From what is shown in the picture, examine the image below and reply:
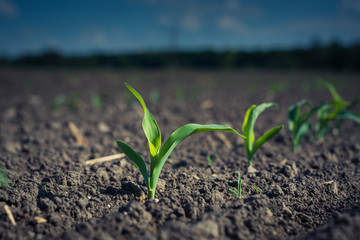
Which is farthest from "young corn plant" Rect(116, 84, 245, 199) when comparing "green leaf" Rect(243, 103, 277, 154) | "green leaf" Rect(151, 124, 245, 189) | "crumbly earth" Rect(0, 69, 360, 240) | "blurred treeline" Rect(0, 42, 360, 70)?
"blurred treeline" Rect(0, 42, 360, 70)

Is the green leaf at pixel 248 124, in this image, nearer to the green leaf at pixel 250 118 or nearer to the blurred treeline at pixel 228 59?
the green leaf at pixel 250 118

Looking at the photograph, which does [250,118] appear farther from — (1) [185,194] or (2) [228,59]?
(2) [228,59]

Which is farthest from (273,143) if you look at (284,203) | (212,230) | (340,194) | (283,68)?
(283,68)

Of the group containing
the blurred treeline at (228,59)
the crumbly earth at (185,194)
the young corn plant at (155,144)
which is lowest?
the crumbly earth at (185,194)

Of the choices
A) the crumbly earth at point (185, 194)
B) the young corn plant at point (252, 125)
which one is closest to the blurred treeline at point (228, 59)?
the crumbly earth at point (185, 194)

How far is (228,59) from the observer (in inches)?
1259

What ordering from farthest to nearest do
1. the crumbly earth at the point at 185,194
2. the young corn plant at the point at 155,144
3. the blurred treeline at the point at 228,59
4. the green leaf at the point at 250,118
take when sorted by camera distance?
the blurred treeline at the point at 228,59 → the green leaf at the point at 250,118 → the young corn plant at the point at 155,144 → the crumbly earth at the point at 185,194

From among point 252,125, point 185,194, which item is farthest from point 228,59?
point 185,194

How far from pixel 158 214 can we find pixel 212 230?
1.12ft

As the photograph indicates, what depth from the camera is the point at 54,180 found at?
77.3 inches

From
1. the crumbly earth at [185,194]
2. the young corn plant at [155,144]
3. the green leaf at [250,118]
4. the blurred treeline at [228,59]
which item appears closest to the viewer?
the crumbly earth at [185,194]

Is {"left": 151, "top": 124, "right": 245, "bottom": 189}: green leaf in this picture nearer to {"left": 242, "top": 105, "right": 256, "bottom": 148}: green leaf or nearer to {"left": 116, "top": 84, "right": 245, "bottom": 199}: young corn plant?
{"left": 116, "top": 84, "right": 245, "bottom": 199}: young corn plant

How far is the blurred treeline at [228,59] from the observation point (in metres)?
26.9

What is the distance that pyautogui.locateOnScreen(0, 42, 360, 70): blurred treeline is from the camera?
26.9 meters
